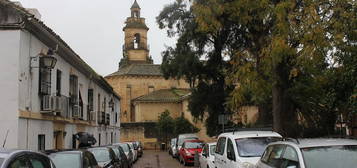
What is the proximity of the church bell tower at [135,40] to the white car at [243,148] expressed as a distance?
191 feet

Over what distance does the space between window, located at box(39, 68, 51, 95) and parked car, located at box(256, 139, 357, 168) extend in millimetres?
11105

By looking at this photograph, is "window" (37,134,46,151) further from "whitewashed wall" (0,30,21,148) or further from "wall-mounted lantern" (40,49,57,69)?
"wall-mounted lantern" (40,49,57,69)

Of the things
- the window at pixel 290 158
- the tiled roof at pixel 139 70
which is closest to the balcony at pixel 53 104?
the window at pixel 290 158

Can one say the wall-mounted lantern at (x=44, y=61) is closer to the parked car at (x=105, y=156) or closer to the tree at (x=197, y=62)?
the parked car at (x=105, y=156)

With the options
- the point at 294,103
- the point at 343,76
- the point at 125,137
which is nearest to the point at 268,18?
the point at 343,76

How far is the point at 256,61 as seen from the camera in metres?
16.7

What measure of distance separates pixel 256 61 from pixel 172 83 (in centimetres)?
5673

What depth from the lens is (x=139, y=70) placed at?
72688mm

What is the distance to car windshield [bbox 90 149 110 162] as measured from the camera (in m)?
16.7

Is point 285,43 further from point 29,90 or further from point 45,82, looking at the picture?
point 45,82

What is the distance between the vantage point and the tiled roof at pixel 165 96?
6575 cm

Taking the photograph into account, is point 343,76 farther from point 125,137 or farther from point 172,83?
point 172,83

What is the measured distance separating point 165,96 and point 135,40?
10.6 meters

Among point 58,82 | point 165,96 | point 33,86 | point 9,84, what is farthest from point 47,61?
point 165,96
